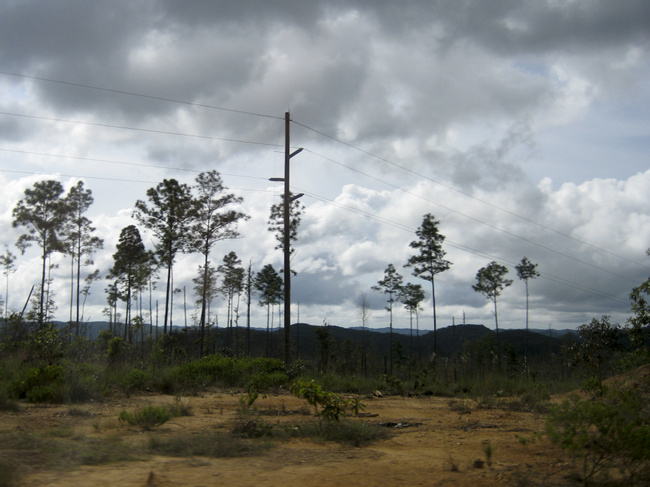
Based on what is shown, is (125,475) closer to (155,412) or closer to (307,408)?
(155,412)

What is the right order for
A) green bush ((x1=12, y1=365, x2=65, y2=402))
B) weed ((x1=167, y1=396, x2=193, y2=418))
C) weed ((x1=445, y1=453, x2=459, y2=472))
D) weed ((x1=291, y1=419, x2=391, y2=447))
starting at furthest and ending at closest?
1. green bush ((x1=12, y1=365, x2=65, y2=402))
2. weed ((x1=167, y1=396, x2=193, y2=418))
3. weed ((x1=291, y1=419, x2=391, y2=447))
4. weed ((x1=445, y1=453, x2=459, y2=472))

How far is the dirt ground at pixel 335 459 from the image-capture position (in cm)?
520

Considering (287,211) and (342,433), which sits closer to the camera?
(342,433)

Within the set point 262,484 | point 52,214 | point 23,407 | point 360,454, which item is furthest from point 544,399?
point 52,214

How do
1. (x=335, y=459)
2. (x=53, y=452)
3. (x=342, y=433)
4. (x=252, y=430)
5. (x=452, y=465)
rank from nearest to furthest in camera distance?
(x=53, y=452), (x=452, y=465), (x=335, y=459), (x=252, y=430), (x=342, y=433)

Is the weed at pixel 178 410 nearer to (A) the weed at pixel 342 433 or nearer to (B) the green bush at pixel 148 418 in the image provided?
(B) the green bush at pixel 148 418

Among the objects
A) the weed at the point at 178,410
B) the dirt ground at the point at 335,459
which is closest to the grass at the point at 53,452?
the dirt ground at the point at 335,459

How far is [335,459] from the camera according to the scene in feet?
21.0

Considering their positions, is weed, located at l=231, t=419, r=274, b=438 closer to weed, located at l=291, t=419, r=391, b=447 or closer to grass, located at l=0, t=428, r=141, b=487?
weed, located at l=291, t=419, r=391, b=447

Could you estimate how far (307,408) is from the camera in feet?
36.9

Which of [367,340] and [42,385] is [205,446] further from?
[367,340]

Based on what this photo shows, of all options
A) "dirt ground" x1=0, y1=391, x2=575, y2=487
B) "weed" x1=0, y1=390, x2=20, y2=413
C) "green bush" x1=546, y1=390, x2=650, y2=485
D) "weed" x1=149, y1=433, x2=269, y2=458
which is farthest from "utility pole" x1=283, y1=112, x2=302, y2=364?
"green bush" x1=546, y1=390, x2=650, y2=485

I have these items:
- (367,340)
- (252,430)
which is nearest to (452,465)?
(252,430)

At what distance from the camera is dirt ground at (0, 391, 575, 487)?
17.1 feet
